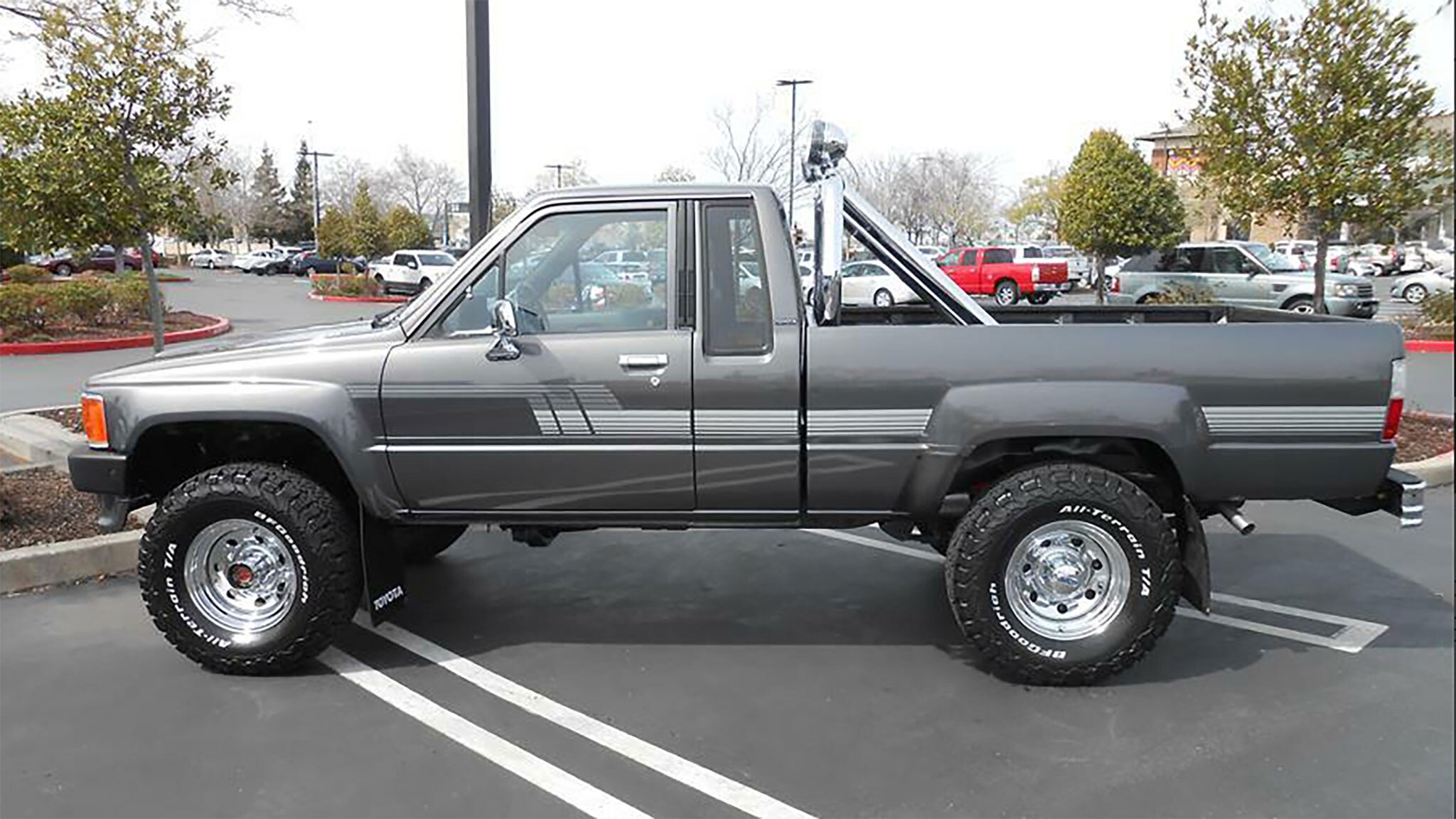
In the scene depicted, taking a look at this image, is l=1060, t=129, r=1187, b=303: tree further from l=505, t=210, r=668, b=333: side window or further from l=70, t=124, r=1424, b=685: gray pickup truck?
l=505, t=210, r=668, b=333: side window

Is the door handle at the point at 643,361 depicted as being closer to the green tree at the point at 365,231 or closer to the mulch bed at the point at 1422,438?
the mulch bed at the point at 1422,438

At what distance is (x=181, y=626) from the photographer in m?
4.34

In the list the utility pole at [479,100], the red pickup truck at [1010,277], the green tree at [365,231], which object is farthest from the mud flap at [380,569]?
the green tree at [365,231]

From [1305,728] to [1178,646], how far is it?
825mm

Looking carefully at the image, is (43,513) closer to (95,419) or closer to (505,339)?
(95,419)

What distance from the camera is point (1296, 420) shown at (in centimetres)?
398

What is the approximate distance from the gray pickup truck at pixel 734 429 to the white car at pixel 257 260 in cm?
5395

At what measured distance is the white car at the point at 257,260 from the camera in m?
53.8

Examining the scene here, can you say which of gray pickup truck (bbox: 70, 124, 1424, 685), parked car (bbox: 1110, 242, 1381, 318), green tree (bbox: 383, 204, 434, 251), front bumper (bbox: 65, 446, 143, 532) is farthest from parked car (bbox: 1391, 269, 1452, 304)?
green tree (bbox: 383, 204, 434, 251)

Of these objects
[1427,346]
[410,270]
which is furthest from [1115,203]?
[410,270]

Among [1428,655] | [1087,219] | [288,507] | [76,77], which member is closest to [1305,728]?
[1428,655]

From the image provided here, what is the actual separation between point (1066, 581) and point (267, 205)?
7928cm

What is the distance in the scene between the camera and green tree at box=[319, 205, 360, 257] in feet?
147

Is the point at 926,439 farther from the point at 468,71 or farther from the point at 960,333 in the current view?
the point at 468,71
